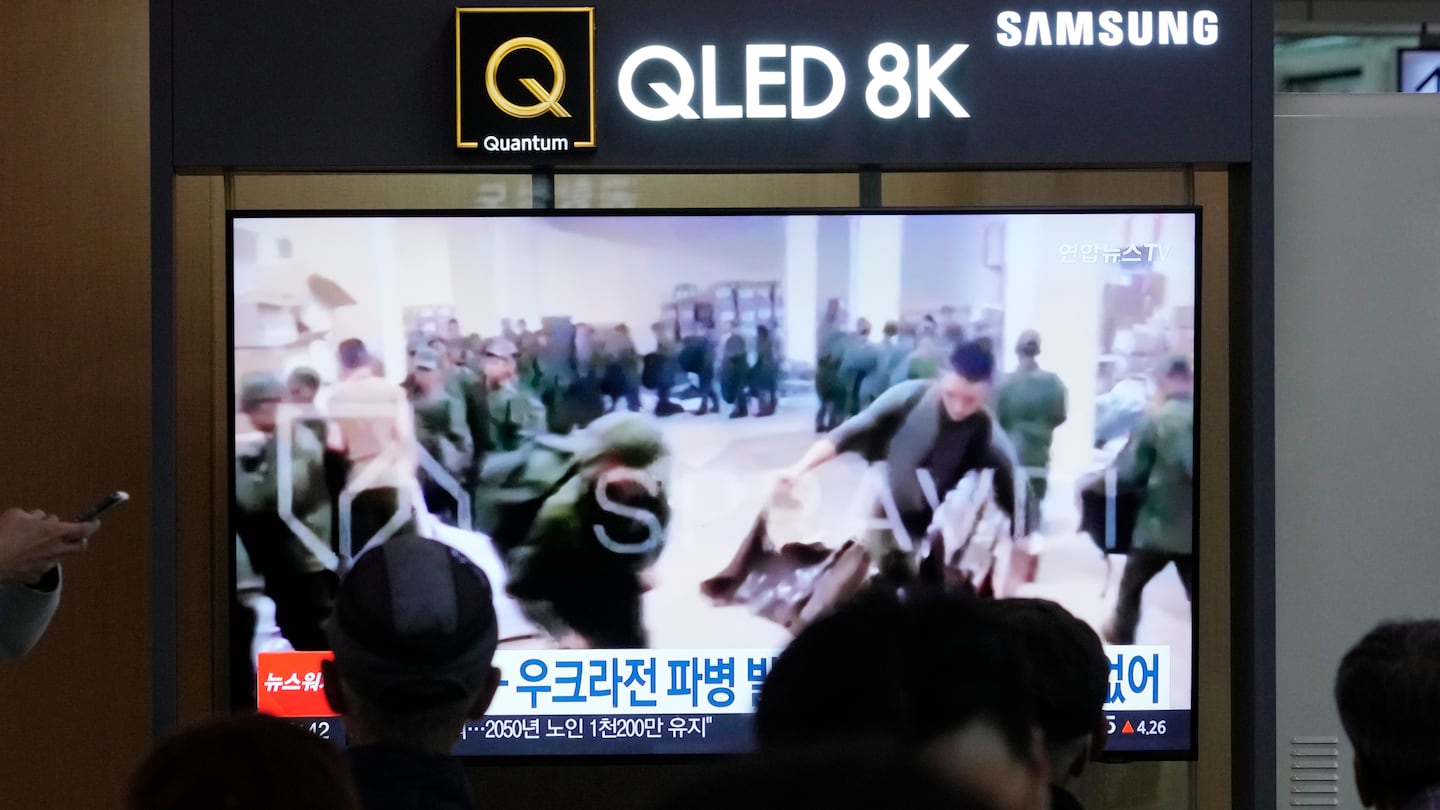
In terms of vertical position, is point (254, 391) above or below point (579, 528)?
above

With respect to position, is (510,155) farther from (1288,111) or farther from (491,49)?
(1288,111)

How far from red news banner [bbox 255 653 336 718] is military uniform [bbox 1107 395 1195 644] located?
5.95ft

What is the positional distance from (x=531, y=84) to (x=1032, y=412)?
1.35 metres

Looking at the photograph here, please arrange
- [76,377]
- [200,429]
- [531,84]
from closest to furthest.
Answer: [531,84] < [200,429] < [76,377]

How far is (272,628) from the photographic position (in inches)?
143

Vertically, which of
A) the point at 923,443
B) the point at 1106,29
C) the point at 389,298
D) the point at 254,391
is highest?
the point at 1106,29

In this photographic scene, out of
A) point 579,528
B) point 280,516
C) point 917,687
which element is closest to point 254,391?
point 280,516

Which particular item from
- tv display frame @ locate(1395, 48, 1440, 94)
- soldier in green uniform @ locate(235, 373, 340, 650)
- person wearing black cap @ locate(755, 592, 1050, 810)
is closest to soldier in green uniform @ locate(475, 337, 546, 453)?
soldier in green uniform @ locate(235, 373, 340, 650)

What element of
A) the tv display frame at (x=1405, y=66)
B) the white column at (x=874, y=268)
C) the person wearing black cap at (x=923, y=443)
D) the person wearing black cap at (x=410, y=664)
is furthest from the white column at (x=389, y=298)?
the tv display frame at (x=1405, y=66)

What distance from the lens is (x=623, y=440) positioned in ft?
12.0

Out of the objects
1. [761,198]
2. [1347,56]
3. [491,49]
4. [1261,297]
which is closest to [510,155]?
[491,49]

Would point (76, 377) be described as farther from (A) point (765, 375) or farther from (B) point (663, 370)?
(A) point (765, 375)

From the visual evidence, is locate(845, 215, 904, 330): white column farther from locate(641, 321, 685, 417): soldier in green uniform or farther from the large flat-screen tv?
locate(641, 321, 685, 417): soldier in green uniform

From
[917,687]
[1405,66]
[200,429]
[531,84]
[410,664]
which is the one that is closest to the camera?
[917,687]
